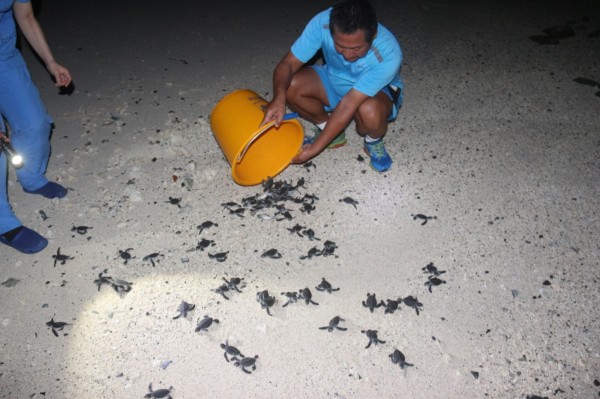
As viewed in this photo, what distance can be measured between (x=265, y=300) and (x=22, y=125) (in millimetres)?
1654

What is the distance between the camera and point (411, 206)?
8.46 ft

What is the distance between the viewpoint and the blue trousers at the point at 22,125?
2.20m

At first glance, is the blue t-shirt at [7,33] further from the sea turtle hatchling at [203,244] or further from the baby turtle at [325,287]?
the baby turtle at [325,287]

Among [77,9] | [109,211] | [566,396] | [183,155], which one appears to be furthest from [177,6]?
[566,396]

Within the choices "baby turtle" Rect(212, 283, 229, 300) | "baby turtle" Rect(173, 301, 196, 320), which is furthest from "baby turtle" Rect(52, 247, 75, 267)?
"baby turtle" Rect(212, 283, 229, 300)

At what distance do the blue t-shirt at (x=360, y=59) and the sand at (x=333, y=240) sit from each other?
1.96 ft

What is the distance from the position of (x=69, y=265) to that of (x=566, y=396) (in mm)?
2522

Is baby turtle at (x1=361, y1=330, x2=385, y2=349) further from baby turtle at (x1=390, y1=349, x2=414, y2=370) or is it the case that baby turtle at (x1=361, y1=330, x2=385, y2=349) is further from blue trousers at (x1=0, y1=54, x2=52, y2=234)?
blue trousers at (x1=0, y1=54, x2=52, y2=234)

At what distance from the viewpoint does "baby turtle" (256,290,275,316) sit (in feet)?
6.93

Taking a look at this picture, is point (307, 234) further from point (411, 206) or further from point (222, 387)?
point (222, 387)

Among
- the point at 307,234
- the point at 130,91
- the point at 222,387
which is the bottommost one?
the point at 222,387

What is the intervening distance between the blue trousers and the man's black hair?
5.48 ft

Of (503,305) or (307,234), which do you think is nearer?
(503,305)

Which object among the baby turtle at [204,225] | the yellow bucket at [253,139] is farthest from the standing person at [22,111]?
the yellow bucket at [253,139]
